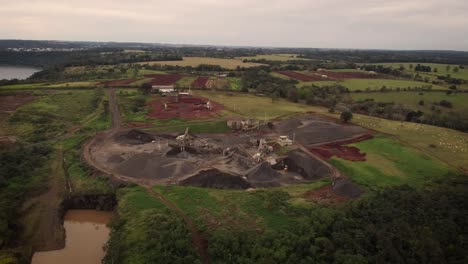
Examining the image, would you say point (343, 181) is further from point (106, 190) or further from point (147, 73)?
point (147, 73)

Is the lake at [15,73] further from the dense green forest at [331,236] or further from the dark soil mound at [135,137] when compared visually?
the dense green forest at [331,236]

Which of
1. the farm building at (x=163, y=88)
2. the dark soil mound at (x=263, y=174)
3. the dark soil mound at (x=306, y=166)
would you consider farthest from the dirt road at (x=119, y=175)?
the dark soil mound at (x=306, y=166)

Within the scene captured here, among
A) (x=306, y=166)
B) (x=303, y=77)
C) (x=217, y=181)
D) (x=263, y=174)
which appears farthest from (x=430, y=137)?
(x=303, y=77)

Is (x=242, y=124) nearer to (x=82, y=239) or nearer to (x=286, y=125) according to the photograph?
(x=286, y=125)

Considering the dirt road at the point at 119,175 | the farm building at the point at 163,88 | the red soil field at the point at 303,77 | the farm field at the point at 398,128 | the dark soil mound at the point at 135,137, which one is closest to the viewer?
the dirt road at the point at 119,175

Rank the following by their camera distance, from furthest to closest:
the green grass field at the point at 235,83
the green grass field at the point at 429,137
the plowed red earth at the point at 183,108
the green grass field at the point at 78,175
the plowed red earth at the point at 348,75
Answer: the plowed red earth at the point at 348,75, the green grass field at the point at 235,83, the plowed red earth at the point at 183,108, the green grass field at the point at 429,137, the green grass field at the point at 78,175

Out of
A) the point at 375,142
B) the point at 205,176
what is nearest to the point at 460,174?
the point at 375,142

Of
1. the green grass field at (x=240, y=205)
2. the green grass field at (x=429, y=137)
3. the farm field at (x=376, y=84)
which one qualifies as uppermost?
the farm field at (x=376, y=84)
